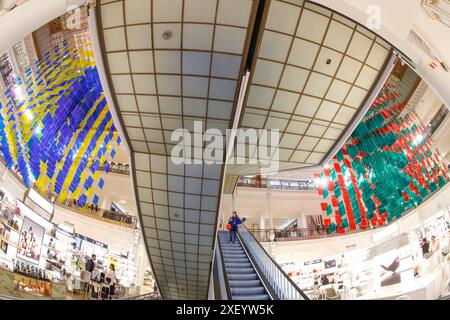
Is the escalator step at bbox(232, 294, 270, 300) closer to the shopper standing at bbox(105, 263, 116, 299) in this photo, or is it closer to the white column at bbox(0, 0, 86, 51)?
the white column at bbox(0, 0, 86, 51)

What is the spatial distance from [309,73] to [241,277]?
17.8 ft

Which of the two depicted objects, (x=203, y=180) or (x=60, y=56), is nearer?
(x=60, y=56)

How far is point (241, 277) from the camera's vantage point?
726cm

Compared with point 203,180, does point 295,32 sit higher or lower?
higher

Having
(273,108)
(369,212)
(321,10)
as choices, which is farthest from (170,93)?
(369,212)

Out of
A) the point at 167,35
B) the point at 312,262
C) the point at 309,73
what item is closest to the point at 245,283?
the point at 309,73

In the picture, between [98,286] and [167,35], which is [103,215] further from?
[167,35]

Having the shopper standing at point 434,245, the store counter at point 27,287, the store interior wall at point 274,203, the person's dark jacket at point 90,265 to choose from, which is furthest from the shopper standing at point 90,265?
the shopper standing at point 434,245

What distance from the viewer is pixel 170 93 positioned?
23.7ft

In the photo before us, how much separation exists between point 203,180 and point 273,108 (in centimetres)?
292

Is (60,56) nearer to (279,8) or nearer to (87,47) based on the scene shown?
(87,47)

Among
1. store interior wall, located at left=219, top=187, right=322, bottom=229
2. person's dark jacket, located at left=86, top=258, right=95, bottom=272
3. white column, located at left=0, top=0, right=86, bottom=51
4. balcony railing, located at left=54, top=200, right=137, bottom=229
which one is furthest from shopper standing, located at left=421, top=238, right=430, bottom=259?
balcony railing, located at left=54, top=200, right=137, bottom=229

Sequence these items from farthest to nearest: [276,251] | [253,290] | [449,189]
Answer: [276,251] → [449,189] → [253,290]

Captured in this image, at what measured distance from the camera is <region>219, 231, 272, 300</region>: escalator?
20.1ft
